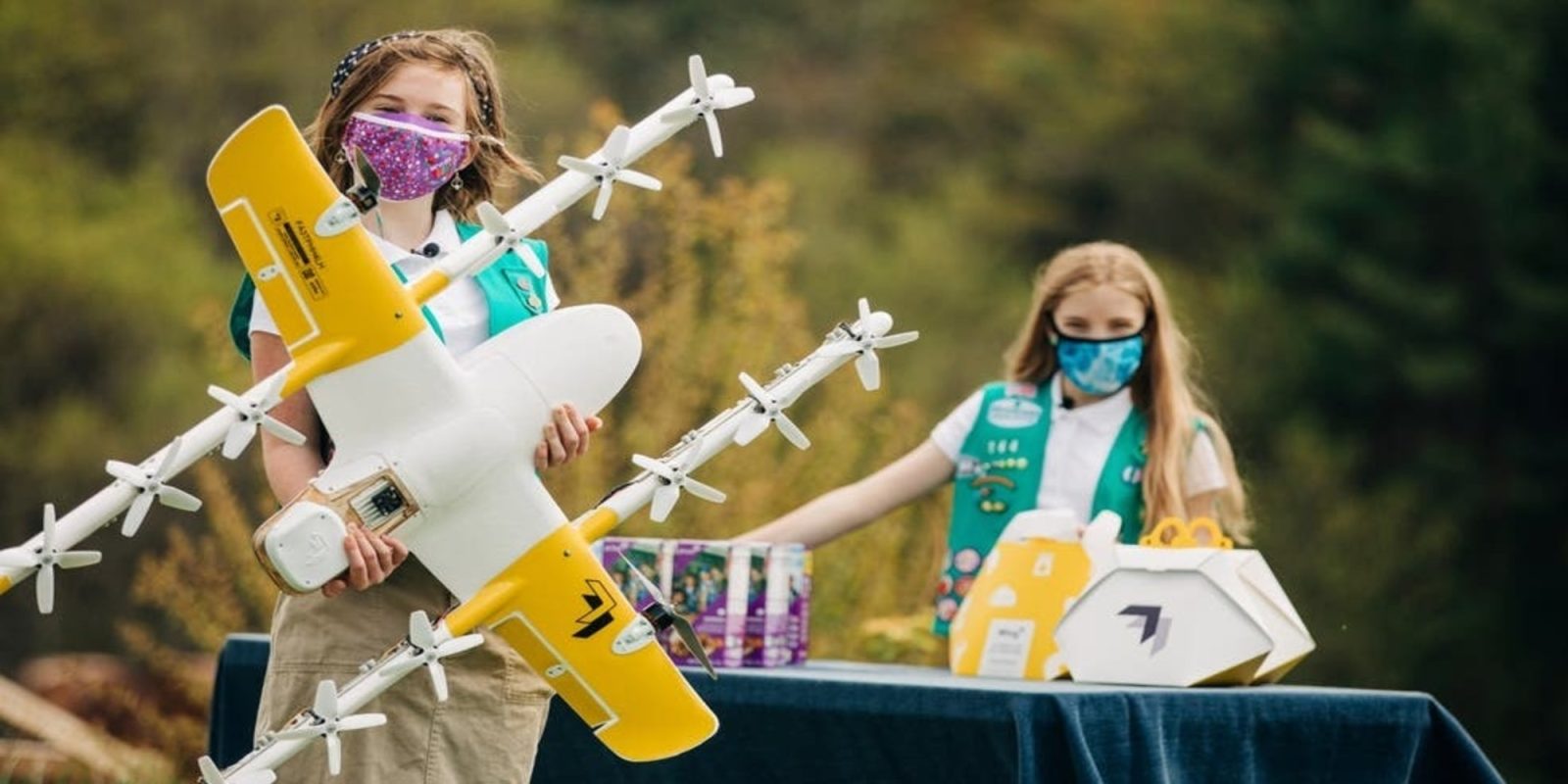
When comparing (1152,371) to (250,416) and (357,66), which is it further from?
(250,416)

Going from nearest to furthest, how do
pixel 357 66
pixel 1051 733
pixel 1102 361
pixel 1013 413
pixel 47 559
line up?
1. pixel 47 559
2. pixel 357 66
3. pixel 1051 733
4. pixel 1102 361
5. pixel 1013 413

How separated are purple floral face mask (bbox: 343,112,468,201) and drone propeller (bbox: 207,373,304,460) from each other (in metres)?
0.44

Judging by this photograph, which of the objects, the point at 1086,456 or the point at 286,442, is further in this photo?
the point at 1086,456

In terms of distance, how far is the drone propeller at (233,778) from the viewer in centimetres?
302

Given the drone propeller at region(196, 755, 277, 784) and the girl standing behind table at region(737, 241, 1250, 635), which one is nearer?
the drone propeller at region(196, 755, 277, 784)

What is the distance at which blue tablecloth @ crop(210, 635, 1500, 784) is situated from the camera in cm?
381

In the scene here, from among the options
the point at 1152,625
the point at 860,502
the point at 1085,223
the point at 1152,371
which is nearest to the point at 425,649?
the point at 1152,625

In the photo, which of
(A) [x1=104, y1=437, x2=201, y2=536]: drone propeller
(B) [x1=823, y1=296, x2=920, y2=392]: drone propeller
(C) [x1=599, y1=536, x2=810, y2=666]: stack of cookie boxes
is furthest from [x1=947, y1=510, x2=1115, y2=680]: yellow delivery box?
(A) [x1=104, y1=437, x2=201, y2=536]: drone propeller

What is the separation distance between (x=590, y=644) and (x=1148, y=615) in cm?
128

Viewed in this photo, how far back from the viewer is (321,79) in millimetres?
21828

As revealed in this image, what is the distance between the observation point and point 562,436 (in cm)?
329

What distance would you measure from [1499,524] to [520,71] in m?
9.19

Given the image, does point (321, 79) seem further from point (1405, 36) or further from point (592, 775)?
point (592, 775)

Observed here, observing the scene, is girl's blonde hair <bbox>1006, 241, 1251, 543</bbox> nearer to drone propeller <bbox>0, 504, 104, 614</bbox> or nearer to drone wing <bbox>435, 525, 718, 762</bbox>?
drone wing <bbox>435, 525, 718, 762</bbox>
